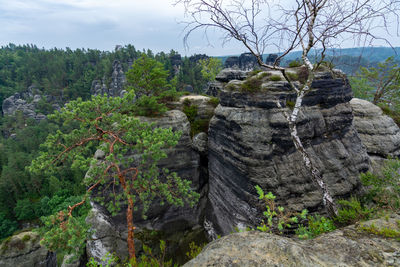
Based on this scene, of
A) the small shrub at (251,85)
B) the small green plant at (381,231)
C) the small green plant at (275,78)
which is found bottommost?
the small green plant at (381,231)

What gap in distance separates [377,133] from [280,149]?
12.2 meters

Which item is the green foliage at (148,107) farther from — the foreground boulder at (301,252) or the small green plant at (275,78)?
the foreground boulder at (301,252)

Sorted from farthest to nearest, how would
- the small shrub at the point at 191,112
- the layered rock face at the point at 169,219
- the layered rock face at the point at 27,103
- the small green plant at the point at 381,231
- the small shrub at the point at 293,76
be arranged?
the layered rock face at the point at 27,103, the small shrub at the point at 191,112, the layered rock face at the point at 169,219, the small shrub at the point at 293,76, the small green plant at the point at 381,231

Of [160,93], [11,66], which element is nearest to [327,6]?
[160,93]

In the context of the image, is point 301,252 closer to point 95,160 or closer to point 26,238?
point 95,160

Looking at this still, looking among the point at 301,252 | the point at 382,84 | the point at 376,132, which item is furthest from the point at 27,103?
the point at 382,84

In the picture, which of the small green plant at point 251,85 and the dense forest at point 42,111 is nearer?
the small green plant at point 251,85

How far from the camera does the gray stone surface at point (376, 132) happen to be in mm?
17328

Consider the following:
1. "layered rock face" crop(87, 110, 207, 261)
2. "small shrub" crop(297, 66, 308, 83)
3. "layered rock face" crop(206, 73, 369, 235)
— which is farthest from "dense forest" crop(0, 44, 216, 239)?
"small shrub" crop(297, 66, 308, 83)

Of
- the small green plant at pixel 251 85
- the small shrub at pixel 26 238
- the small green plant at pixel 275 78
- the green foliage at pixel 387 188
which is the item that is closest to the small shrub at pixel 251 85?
the small green plant at pixel 251 85

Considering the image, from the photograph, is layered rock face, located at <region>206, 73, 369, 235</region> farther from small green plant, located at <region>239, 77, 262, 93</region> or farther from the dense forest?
the dense forest

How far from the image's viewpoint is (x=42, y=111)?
94.0 meters

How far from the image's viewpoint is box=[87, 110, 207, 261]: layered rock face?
48.9ft

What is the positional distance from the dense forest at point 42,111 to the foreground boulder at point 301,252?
632 inches
